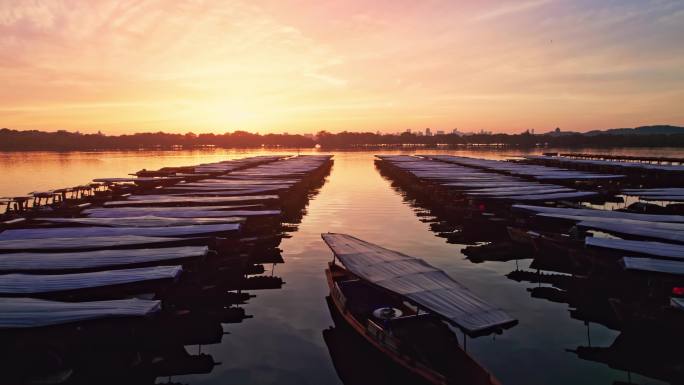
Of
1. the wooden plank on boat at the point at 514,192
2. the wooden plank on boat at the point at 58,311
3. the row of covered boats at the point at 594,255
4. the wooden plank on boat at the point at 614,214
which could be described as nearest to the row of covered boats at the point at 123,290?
the wooden plank on boat at the point at 58,311

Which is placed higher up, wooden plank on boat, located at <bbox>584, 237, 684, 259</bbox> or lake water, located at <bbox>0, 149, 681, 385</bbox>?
wooden plank on boat, located at <bbox>584, 237, 684, 259</bbox>

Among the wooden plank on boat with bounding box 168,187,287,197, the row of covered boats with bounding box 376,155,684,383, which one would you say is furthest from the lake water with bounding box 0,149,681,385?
the wooden plank on boat with bounding box 168,187,287,197

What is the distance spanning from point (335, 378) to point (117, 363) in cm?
821

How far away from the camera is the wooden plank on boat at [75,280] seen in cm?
1741

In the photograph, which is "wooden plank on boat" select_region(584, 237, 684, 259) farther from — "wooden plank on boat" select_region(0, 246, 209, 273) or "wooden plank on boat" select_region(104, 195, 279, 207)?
"wooden plank on boat" select_region(104, 195, 279, 207)

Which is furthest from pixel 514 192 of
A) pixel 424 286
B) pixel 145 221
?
pixel 145 221

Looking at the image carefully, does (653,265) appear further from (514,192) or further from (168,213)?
(168,213)

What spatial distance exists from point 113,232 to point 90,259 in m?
6.80

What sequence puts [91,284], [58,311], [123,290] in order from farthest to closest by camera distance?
[123,290]
[91,284]
[58,311]

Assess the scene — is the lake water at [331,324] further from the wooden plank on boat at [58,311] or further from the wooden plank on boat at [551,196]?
the wooden plank on boat at [551,196]

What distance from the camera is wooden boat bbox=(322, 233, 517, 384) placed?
14461mm

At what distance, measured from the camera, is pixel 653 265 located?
2094 centimetres

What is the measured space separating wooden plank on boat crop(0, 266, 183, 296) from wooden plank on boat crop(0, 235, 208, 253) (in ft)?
16.2

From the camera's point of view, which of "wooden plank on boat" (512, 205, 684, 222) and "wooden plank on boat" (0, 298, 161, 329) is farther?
"wooden plank on boat" (512, 205, 684, 222)
